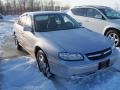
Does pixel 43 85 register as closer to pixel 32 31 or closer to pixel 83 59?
pixel 83 59

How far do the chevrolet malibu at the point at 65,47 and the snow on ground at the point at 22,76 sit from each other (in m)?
0.24

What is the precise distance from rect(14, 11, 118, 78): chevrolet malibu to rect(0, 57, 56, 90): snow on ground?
240mm

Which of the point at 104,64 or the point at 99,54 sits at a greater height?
the point at 99,54

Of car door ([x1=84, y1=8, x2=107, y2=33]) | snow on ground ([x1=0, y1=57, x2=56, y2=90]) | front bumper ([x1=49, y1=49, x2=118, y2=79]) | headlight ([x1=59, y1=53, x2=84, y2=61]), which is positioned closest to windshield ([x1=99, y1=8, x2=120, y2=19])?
car door ([x1=84, y1=8, x2=107, y2=33])

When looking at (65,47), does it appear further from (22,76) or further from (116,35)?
(116,35)

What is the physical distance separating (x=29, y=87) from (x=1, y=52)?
3891mm

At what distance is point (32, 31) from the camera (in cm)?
602

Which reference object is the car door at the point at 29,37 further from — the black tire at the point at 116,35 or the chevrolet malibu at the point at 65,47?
the black tire at the point at 116,35

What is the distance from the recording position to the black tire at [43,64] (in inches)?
203

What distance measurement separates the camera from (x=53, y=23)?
247 inches

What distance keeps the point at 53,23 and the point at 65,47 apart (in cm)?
166

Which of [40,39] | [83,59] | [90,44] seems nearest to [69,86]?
[83,59]

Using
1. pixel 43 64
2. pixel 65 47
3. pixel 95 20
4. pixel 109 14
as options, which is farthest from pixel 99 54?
pixel 109 14

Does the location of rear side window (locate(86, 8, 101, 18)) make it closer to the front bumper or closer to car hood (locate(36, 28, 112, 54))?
car hood (locate(36, 28, 112, 54))
